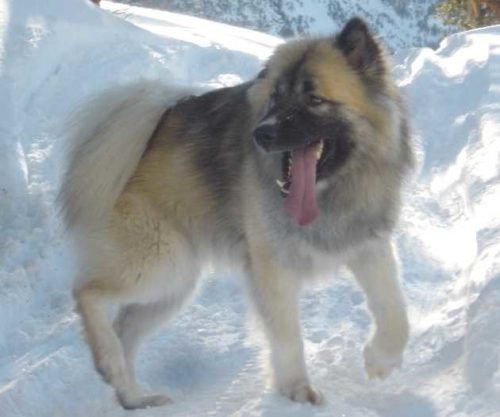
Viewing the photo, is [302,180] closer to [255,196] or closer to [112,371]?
[255,196]

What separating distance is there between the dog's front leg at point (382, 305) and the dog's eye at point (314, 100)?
759 millimetres

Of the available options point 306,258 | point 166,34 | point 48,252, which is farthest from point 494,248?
point 166,34

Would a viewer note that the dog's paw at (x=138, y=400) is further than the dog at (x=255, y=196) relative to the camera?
Yes

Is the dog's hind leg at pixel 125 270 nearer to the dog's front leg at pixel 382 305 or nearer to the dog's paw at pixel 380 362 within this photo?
the dog's front leg at pixel 382 305

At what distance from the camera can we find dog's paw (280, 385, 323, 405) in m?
3.63

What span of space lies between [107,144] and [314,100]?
118 centimetres

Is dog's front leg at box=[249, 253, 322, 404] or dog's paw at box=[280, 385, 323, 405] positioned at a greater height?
dog's front leg at box=[249, 253, 322, 404]

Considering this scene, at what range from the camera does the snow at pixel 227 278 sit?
3.79m

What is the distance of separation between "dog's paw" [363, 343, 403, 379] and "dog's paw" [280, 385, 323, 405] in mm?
309

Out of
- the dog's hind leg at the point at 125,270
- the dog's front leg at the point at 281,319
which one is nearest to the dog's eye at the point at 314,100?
the dog's front leg at the point at 281,319

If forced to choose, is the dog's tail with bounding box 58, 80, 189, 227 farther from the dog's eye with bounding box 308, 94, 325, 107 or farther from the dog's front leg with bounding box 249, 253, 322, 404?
the dog's eye with bounding box 308, 94, 325, 107

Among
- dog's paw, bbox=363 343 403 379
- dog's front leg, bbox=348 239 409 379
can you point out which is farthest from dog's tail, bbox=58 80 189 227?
dog's paw, bbox=363 343 403 379

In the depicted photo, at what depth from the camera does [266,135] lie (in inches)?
133

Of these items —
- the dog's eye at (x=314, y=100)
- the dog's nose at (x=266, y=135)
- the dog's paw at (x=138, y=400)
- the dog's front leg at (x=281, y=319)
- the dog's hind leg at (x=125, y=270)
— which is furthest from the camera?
the dog's hind leg at (x=125, y=270)
